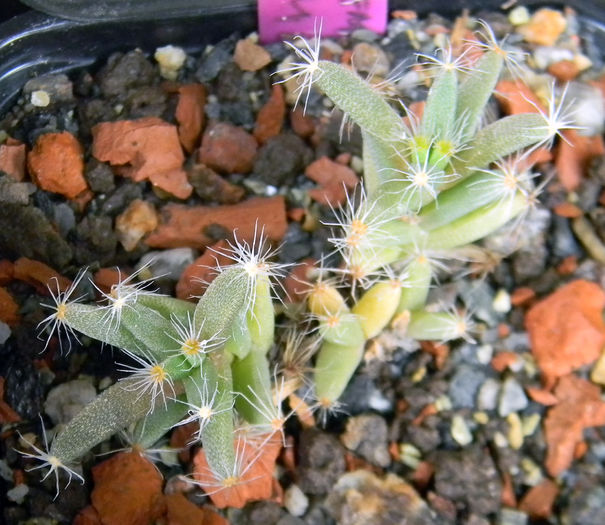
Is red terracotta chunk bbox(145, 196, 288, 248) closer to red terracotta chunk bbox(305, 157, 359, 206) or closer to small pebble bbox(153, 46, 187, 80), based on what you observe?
red terracotta chunk bbox(305, 157, 359, 206)

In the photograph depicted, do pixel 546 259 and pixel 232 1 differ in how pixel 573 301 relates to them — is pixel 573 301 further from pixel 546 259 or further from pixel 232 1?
pixel 232 1

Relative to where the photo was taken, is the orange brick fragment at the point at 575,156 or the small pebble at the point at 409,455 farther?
the orange brick fragment at the point at 575,156

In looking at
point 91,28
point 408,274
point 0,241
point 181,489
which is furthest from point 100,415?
point 91,28

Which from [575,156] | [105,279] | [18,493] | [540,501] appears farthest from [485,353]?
[18,493]

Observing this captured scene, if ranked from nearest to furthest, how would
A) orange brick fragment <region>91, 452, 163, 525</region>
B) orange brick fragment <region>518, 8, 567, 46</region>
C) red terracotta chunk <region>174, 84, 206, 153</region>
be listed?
orange brick fragment <region>91, 452, 163, 525</region>
red terracotta chunk <region>174, 84, 206, 153</region>
orange brick fragment <region>518, 8, 567, 46</region>

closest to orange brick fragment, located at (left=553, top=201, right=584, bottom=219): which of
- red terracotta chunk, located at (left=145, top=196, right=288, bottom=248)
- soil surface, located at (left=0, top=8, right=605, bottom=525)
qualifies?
soil surface, located at (left=0, top=8, right=605, bottom=525)

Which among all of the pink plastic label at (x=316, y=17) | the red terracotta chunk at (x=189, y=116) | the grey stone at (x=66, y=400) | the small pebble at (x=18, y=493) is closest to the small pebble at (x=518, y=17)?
the pink plastic label at (x=316, y=17)

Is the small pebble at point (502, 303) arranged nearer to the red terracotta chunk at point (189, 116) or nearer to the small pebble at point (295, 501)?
the small pebble at point (295, 501)
